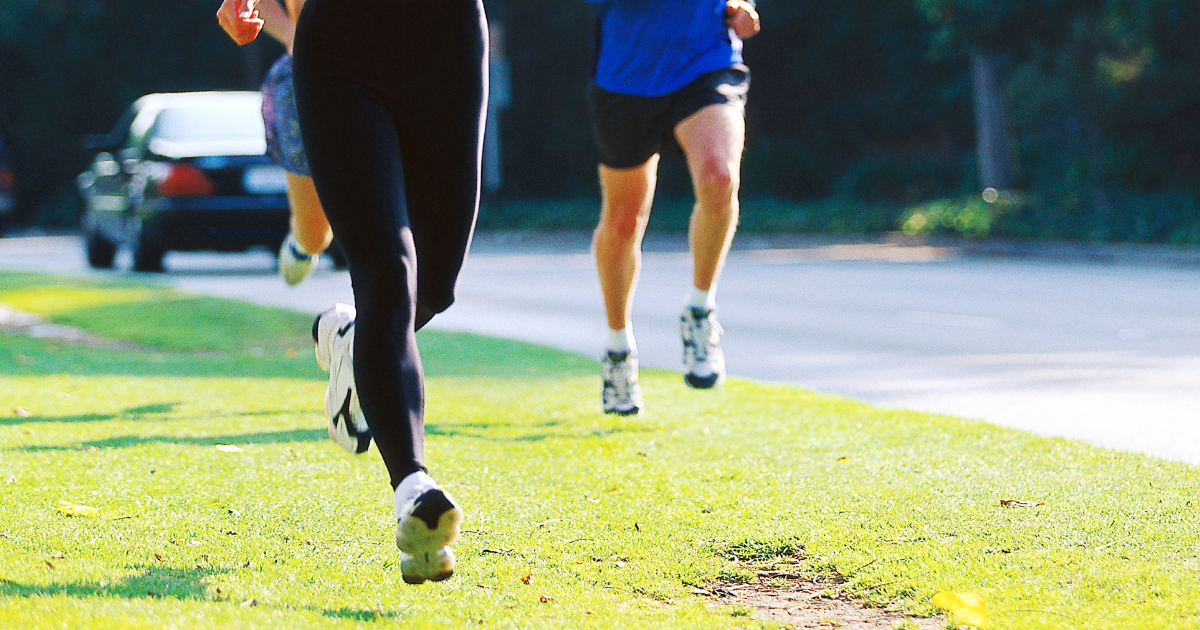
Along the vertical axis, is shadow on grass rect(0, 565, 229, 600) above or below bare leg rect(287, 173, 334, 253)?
below

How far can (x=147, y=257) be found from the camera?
15.4 metres

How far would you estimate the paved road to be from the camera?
6246 millimetres

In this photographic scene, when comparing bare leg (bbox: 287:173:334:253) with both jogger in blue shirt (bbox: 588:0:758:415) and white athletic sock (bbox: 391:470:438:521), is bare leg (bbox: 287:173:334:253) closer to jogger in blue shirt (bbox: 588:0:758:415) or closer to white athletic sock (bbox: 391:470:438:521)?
jogger in blue shirt (bbox: 588:0:758:415)

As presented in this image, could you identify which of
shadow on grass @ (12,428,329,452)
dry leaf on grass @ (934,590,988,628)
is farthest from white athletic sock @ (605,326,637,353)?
dry leaf on grass @ (934,590,988,628)

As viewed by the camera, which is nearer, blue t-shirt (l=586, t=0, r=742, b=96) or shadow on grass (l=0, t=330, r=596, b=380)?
blue t-shirt (l=586, t=0, r=742, b=96)

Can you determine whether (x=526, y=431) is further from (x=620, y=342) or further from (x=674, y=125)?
(x=674, y=125)

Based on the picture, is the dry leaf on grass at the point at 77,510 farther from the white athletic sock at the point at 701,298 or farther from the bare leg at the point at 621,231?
the white athletic sock at the point at 701,298

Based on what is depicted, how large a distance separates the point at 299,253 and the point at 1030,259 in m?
13.9

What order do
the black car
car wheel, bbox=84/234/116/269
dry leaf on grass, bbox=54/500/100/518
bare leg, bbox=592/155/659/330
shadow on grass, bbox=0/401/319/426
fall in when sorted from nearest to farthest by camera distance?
dry leaf on grass, bbox=54/500/100/518 → shadow on grass, bbox=0/401/319/426 → bare leg, bbox=592/155/659/330 → the black car → car wheel, bbox=84/234/116/269

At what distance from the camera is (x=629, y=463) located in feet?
15.0

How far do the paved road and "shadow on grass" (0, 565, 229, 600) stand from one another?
2891 millimetres

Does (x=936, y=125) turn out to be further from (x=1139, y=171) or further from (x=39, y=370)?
(x=39, y=370)

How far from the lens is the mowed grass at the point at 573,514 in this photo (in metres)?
2.98

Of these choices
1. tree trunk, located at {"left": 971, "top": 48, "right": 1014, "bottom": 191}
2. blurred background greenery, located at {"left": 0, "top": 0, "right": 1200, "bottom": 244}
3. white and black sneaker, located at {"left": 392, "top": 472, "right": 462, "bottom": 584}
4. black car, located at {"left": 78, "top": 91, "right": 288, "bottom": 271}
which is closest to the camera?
white and black sneaker, located at {"left": 392, "top": 472, "right": 462, "bottom": 584}
